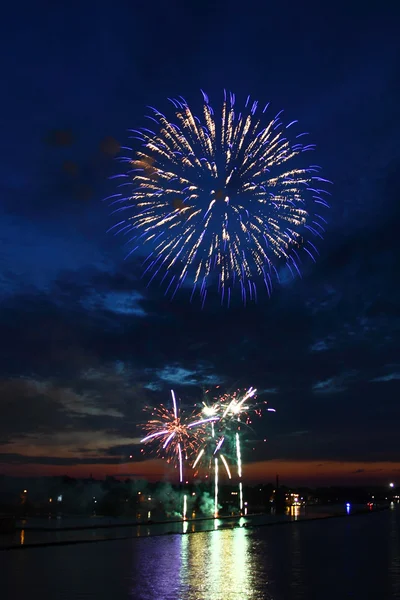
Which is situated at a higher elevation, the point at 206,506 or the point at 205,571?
the point at 205,571

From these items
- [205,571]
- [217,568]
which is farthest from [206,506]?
[205,571]

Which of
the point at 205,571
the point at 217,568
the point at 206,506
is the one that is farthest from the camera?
the point at 206,506

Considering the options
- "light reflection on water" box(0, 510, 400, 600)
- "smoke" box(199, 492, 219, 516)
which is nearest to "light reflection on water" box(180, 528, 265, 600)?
"light reflection on water" box(0, 510, 400, 600)

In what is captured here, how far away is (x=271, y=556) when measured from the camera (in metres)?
29.5

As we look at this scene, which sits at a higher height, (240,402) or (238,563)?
(240,402)

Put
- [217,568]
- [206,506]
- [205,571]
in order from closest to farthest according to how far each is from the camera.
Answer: [205,571] < [217,568] < [206,506]

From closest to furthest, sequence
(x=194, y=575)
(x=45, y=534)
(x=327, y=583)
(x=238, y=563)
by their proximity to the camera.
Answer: (x=327, y=583) < (x=194, y=575) < (x=238, y=563) < (x=45, y=534)

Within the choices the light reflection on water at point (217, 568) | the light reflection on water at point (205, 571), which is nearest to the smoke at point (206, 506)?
the light reflection on water at point (217, 568)

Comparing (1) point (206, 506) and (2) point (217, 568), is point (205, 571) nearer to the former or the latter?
(2) point (217, 568)

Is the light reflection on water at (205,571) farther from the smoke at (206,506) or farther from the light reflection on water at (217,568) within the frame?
the smoke at (206,506)

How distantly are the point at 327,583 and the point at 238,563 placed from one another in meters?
6.53

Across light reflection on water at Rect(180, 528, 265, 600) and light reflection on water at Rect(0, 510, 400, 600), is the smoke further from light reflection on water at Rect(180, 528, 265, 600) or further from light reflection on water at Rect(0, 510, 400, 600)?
light reflection on water at Rect(0, 510, 400, 600)

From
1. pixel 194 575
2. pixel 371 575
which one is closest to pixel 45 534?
pixel 194 575

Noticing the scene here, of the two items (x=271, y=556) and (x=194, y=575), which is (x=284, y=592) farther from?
(x=271, y=556)
